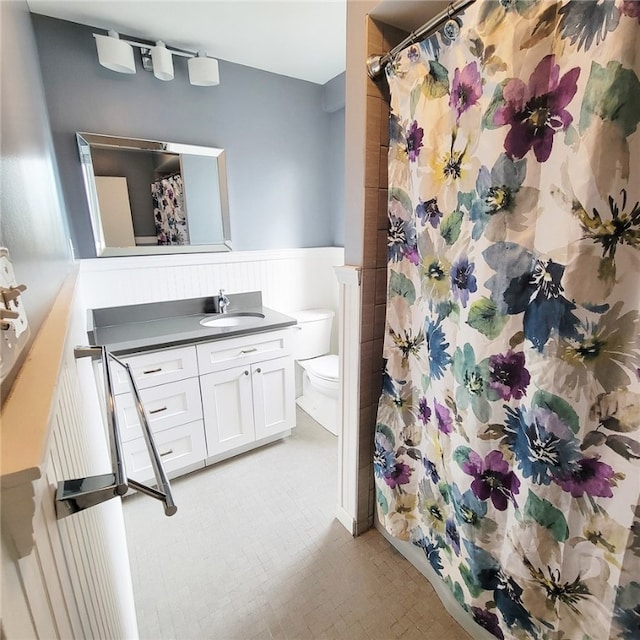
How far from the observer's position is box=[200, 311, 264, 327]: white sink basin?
2242 mm

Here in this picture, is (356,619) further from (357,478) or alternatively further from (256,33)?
(256,33)

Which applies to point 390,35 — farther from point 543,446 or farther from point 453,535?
point 453,535

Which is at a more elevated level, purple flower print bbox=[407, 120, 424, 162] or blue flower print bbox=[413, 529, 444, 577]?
purple flower print bbox=[407, 120, 424, 162]

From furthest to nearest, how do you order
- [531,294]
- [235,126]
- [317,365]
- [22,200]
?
[317,365] < [235,126] < [531,294] < [22,200]

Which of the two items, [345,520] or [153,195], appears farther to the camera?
[153,195]

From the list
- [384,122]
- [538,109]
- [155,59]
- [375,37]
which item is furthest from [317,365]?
[155,59]

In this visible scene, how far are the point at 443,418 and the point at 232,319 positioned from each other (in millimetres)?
1621

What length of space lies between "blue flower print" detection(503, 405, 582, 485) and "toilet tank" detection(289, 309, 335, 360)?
5.78ft

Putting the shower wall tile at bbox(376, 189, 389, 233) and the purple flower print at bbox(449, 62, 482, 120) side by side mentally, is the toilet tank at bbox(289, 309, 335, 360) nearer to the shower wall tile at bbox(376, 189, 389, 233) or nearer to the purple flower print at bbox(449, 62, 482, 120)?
the shower wall tile at bbox(376, 189, 389, 233)

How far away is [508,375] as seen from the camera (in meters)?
0.90

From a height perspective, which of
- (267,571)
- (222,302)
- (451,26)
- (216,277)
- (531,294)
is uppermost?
(451,26)

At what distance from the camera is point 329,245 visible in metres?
2.86

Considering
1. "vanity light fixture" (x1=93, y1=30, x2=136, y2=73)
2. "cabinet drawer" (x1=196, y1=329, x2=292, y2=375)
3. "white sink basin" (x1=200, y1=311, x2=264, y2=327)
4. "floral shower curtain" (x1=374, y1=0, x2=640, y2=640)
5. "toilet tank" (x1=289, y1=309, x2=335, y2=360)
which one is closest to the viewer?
"floral shower curtain" (x1=374, y1=0, x2=640, y2=640)

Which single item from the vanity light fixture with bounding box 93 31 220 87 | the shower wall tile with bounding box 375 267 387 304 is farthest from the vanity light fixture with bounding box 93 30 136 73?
the shower wall tile with bounding box 375 267 387 304
